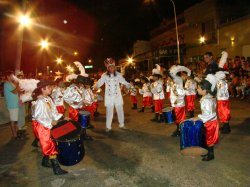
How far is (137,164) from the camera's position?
5523mm

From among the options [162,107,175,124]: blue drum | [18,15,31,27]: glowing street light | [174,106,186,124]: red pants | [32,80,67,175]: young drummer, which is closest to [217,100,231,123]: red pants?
[174,106,186,124]: red pants

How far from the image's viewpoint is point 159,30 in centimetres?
4469

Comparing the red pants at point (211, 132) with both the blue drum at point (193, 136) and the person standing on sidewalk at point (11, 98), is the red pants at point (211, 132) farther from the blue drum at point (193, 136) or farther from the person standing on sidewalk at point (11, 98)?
the person standing on sidewalk at point (11, 98)

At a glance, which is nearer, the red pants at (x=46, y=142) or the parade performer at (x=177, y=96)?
the red pants at (x=46, y=142)

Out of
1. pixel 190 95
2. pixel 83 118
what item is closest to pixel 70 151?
pixel 83 118

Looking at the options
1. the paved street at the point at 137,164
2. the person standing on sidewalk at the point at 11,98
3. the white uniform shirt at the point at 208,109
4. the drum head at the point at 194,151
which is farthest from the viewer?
the person standing on sidewalk at the point at 11,98

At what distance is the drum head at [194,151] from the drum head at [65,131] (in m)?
2.06

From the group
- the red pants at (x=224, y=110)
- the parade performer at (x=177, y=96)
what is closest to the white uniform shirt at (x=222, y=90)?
the red pants at (x=224, y=110)

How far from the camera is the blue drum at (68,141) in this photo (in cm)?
494

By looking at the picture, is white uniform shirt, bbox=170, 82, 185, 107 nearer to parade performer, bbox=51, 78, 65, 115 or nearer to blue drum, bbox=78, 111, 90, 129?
blue drum, bbox=78, 111, 90, 129

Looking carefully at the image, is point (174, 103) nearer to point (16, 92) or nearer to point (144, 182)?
point (144, 182)

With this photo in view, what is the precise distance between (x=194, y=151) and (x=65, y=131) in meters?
2.46

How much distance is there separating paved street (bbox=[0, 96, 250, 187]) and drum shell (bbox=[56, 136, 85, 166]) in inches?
12.7

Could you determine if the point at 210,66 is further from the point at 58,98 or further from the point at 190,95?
the point at 58,98
